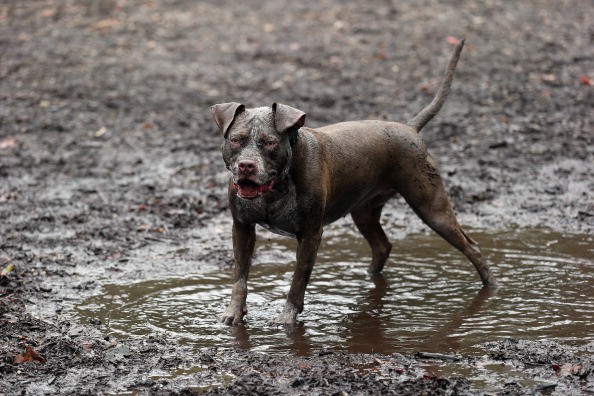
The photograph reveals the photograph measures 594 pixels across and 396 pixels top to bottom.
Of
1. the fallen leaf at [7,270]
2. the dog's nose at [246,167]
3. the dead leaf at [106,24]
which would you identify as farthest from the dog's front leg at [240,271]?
the dead leaf at [106,24]

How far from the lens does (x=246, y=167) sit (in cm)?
622

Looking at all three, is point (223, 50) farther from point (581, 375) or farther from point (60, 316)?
point (581, 375)

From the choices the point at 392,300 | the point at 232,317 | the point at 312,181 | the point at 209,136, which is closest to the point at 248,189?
the point at 312,181

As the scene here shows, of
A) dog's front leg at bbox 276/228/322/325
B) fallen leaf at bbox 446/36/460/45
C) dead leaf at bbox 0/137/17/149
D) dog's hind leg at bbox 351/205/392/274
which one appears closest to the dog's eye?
dog's front leg at bbox 276/228/322/325

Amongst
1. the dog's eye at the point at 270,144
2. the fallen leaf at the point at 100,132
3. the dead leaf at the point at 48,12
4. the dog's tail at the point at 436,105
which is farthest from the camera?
the dead leaf at the point at 48,12

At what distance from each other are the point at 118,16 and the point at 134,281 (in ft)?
31.6

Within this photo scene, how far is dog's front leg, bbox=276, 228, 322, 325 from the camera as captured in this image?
7062 mm

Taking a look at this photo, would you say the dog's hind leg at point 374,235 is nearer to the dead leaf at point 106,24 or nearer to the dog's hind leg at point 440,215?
the dog's hind leg at point 440,215

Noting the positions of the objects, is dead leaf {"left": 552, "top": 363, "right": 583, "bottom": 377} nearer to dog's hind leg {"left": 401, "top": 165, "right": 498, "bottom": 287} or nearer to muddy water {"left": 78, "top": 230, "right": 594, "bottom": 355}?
muddy water {"left": 78, "top": 230, "right": 594, "bottom": 355}

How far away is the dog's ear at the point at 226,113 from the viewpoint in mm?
6523

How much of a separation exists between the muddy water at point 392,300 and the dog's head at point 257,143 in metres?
1.17

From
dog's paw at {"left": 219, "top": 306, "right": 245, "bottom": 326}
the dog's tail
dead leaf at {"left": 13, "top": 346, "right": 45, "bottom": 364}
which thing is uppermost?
the dog's tail

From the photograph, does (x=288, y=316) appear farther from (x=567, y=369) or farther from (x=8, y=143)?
(x=8, y=143)

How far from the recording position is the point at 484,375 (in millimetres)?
5953
